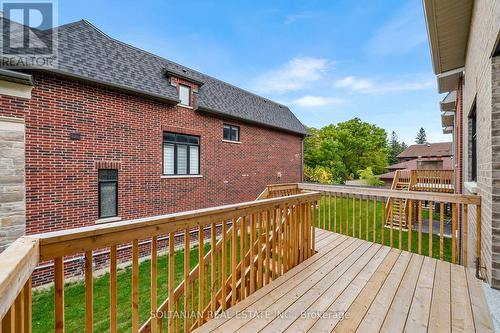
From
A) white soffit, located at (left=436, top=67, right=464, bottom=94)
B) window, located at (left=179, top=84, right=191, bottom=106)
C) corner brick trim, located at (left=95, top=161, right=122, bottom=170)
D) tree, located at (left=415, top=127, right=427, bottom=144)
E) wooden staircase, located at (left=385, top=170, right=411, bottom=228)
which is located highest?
tree, located at (left=415, top=127, right=427, bottom=144)

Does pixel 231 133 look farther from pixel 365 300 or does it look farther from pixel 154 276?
pixel 154 276

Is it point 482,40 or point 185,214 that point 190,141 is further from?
point 482,40

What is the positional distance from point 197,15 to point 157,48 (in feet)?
18.1

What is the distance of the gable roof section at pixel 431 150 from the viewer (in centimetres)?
2744

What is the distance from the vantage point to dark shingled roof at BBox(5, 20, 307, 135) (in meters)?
6.34

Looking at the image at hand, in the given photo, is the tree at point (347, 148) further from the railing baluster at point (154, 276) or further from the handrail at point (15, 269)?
the handrail at point (15, 269)

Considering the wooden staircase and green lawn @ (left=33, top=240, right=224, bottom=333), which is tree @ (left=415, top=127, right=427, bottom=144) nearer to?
the wooden staircase

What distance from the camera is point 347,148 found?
32.9 m

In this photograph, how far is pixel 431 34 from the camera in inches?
157

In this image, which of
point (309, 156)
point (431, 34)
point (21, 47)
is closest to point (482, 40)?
point (431, 34)

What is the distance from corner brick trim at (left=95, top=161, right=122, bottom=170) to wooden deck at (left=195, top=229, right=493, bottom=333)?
20.2 feet

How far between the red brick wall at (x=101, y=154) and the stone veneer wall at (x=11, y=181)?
0.20m

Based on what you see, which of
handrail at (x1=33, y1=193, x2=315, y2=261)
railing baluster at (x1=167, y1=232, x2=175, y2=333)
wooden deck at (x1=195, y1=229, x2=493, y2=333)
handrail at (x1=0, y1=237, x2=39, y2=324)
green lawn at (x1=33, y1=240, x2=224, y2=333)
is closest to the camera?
handrail at (x1=0, y1=237, x2=39, y2=324)

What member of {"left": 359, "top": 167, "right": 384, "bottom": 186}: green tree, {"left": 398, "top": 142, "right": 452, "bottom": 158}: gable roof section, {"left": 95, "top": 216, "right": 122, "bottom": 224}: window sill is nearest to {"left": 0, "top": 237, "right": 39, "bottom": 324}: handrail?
{"left": 95, "top": 216, "right": 122, "bottom": 224}: window sill
